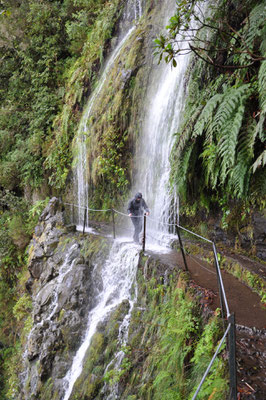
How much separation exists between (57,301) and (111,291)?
182cm

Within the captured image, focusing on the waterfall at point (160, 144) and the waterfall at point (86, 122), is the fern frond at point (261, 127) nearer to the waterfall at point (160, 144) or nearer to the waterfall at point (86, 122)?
the waterfall at point (160, 144)

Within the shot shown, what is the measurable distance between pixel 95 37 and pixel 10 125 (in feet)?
20.1

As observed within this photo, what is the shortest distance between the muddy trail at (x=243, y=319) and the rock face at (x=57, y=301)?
7.18 feet

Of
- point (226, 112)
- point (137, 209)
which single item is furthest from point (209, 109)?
point (137, 209)

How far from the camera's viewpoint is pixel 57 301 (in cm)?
703

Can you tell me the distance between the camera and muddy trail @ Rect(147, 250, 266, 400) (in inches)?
104

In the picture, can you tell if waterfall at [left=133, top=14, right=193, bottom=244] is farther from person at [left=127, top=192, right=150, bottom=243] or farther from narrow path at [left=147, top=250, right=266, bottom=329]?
narrow path at [left=147, top=250, right=266, bottom=329]

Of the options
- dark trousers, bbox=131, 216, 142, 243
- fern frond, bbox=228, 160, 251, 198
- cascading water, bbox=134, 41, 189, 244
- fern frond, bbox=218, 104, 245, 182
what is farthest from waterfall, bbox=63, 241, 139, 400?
fern frond, bbox=218, 104, 245, 182

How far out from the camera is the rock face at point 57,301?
6012mm

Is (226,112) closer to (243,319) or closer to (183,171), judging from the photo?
(183,171)

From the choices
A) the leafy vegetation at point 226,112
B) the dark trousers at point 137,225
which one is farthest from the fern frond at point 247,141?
the dark trousers at point 137,225

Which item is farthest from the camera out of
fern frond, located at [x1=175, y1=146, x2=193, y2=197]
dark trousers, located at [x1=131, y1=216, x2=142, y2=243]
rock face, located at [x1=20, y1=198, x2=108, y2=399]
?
dark trousers, located at [x1=131, y1=216, x2=142, y2=243]

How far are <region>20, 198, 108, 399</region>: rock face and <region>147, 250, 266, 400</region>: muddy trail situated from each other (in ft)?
7.18

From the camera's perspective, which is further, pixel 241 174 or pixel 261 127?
pixel 241 174
